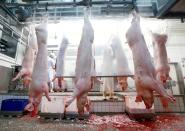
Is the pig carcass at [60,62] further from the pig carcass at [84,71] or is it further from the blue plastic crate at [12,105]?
the blue plastic crate at [12,105]

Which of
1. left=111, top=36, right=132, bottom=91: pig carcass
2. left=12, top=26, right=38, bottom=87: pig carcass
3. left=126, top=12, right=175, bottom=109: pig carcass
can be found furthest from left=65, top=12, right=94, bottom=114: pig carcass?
left=12, top=26, right=38, bottom=87: pig carcass

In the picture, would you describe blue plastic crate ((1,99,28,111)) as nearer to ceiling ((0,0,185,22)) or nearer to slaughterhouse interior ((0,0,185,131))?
slaughterhouse interior ((0,0,185,131))

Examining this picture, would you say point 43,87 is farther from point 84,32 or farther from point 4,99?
point 4,99

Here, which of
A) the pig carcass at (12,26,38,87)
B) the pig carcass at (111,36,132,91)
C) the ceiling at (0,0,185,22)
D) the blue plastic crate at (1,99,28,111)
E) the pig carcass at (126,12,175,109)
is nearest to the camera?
the pig carcass at (126,12,175,109)

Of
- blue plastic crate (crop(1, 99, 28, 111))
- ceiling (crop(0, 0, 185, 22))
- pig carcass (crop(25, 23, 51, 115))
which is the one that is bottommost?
blue plastic crate (crop(1, 99, 28, 111))

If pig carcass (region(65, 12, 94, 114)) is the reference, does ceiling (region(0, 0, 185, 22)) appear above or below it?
above

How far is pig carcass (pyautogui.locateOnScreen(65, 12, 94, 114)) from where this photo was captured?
172 cm

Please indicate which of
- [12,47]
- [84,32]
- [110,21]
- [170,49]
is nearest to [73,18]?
[110,21]

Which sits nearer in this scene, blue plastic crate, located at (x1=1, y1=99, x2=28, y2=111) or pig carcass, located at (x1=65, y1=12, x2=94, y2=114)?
pig carcass, located at (x1=65, y1=12, x2=94, y2=114)

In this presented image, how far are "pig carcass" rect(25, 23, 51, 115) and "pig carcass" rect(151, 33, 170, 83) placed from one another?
1.29 m

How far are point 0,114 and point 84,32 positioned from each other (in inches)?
140

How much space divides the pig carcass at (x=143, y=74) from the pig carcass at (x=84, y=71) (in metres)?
0.48

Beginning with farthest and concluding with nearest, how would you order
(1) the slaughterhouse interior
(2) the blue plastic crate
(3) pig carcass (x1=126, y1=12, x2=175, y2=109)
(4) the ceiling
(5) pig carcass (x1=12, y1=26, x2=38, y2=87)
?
1. (2) the blue plastic crate
2. (5) pig carcass (x1=12, y1=26, x2=38, y2=87)
3. (4) the ceiling
4. (1) the slaughterhouse interior
5. (3) pig carcass (x1=126, y1=12, x2=175, y2=109)

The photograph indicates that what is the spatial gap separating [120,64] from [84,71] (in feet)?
1.69
